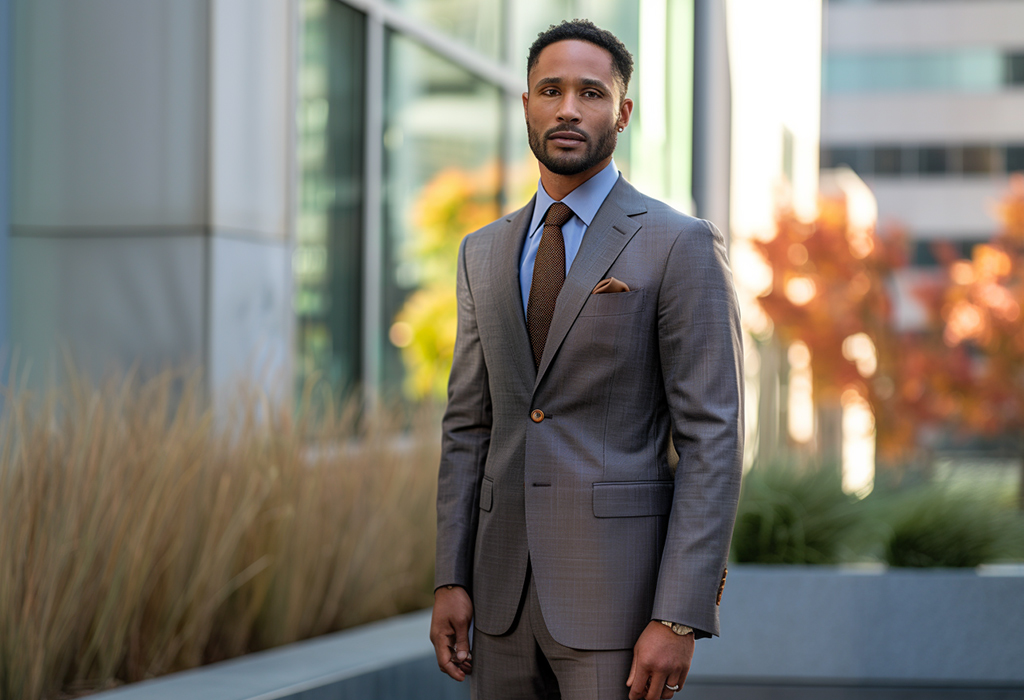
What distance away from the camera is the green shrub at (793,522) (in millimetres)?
4625

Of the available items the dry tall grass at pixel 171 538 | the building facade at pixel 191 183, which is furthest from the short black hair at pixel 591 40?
the building facade at pixel 191 183

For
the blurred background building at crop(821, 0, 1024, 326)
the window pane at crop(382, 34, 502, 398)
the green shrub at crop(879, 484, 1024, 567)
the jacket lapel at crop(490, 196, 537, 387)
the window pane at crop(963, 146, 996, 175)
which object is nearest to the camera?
the jacket lapel at crop(490, 196, 537, 387)

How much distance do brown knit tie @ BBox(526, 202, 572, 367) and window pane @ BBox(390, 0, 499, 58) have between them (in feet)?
17.1

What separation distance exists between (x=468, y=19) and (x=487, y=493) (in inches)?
249

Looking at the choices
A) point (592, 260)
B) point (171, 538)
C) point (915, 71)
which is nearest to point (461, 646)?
point (592, 260)

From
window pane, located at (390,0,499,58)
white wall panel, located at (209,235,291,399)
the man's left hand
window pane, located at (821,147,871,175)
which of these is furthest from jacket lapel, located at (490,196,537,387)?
window pane, located at (821,147,871,175)

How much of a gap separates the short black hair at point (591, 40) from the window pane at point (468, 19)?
5164 millimetres

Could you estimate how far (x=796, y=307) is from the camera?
538 inches

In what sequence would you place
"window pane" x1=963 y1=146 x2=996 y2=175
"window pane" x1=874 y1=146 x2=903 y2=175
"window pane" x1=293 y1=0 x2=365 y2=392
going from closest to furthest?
1. "window pane" x1=293 y1=0 x2=365 y2=392
2. "window pane" x1=963 y1=146 x2=996 y2=175
3. "window pane" x1=874 y1=146 x2=903 y2=175

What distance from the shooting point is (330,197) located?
6.19 meters

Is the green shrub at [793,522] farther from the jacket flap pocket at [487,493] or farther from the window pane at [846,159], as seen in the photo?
the window pane at [846,159]

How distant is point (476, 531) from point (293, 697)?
1283 mm

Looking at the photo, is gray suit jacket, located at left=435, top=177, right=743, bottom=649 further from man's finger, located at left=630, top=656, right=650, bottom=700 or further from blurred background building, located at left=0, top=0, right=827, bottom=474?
blurred background building, located at left=0, top=0, right=827, bottom=474

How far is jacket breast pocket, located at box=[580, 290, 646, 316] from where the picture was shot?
184cm
